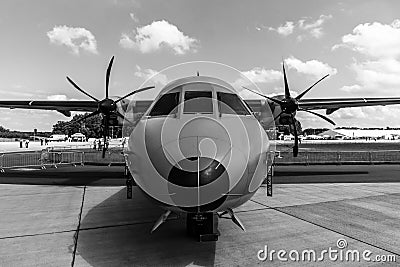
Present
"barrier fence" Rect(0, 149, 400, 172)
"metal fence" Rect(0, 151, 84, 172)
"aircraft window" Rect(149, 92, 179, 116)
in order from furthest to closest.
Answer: "barrier fence" Rect(0, 149, 400, 172) → "metal fence" Rect(0, 151, 84, 172) → "aircraft window" Rect(149, 92, 179, 116)

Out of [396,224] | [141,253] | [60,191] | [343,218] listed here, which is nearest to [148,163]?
[141,253]

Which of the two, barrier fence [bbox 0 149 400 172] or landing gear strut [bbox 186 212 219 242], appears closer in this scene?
landing gear strut [bbox 186 212 219 242]

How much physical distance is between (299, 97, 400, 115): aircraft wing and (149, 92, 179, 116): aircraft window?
11772 millimetres

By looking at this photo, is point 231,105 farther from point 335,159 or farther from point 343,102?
point 335,159

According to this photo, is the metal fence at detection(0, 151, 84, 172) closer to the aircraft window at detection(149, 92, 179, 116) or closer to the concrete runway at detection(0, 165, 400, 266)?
the concrete runway at detection(0, 165, 400, 266)

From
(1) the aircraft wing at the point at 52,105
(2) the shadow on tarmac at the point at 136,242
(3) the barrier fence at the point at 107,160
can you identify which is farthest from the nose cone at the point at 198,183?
(3) the barrier fence at the point at 107,160

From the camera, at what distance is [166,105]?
5.40m

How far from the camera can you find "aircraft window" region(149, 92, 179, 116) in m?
5.15

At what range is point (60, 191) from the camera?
1098cm

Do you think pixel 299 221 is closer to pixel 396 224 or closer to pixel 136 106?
pixel 396 224

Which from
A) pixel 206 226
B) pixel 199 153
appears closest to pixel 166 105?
pixel 199 153

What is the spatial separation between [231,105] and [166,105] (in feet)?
3.71

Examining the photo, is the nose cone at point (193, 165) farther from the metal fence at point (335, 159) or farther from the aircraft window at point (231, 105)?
the metal fence at point (335, 159)

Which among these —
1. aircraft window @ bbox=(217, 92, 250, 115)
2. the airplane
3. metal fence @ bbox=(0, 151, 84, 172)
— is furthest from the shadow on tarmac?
metal fence @ bbox=(0, 151, 84, 172)
